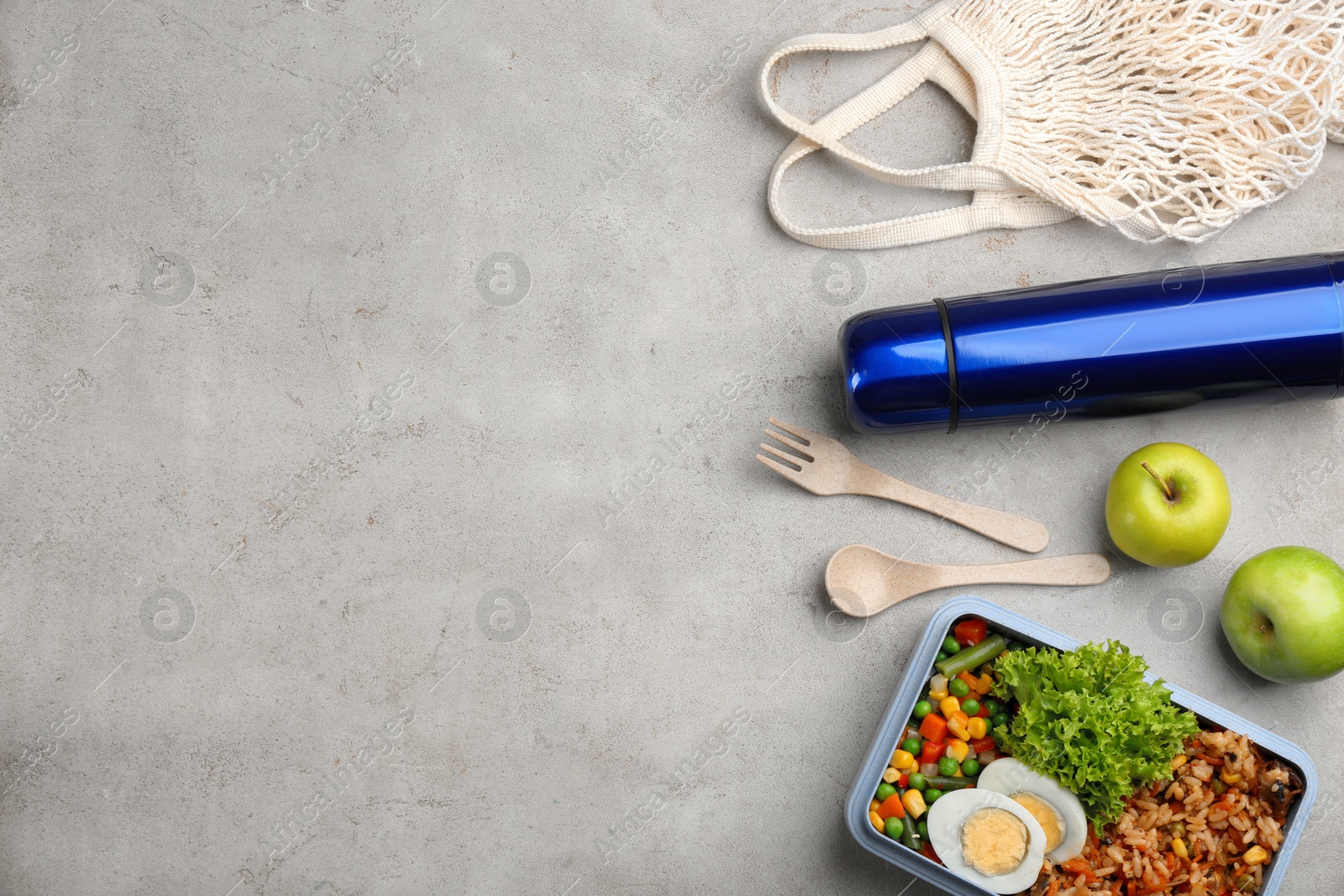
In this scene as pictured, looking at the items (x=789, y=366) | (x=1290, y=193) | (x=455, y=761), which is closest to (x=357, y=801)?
(x=455, y=761)

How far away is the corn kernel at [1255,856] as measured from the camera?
1225mm

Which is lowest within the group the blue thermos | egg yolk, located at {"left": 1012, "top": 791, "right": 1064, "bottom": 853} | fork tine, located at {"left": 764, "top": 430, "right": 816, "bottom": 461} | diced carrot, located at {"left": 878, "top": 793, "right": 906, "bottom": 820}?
diced carrot, located at {"left": 878, "top": 793, "right": 906, "bottom": 820}

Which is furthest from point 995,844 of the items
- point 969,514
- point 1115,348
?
point 1115,348

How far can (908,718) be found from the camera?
130 centimetres

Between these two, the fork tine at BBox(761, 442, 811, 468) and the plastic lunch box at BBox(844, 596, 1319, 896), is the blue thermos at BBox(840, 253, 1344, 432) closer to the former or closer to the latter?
the fork tine at BBox(761, 442, 811, 468)

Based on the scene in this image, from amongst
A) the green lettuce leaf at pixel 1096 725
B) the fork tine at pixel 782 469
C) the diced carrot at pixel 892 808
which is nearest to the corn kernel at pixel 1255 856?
the green lettuce leaf at pixel 1096 725

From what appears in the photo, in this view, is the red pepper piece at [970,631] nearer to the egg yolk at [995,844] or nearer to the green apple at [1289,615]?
the egg yolk at [995,844]

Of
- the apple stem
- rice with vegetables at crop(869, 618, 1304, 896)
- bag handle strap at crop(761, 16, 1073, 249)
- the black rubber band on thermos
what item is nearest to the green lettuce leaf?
rice with vegetables at crop(869, 618, 1304, 896)

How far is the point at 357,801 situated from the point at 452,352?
2.65ft

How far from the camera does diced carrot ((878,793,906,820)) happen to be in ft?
4.17

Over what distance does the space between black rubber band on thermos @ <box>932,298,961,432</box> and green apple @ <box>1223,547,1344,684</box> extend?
57cm

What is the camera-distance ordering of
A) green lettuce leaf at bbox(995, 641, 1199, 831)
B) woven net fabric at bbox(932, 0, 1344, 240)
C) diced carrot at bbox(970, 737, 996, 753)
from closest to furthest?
1. green lettuce leaf at bbox(995, 641, 1199, 831)
2. diced carrot at bbox(970, 737, 996, 753)
3. woven net fabric at bbox(932, 0, 1344, 240)

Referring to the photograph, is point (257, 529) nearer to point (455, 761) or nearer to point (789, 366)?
point (455, 761)

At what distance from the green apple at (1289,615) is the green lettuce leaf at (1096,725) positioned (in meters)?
0.19
